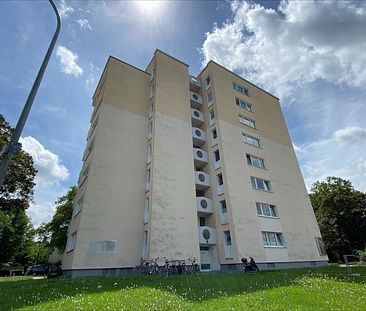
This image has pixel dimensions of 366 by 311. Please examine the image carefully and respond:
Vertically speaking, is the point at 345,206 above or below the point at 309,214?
above

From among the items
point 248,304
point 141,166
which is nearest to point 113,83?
point 141,166

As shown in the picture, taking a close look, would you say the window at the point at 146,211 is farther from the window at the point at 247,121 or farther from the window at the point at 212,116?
the window at the point at 247,121

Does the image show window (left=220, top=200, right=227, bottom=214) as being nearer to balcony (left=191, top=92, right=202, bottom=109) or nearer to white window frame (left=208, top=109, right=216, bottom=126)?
white window frame (left=208, top=109, right=216, bottom=126)

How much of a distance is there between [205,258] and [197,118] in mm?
14630

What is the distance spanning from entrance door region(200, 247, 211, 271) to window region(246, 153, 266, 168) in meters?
10.00

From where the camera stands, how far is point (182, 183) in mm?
20812

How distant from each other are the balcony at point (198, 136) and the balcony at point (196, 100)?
4252mm

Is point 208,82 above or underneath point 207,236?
above

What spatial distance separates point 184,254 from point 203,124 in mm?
14848

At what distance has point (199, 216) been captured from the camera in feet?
74.8

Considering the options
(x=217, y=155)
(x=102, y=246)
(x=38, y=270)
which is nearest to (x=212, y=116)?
(x=217, y=155)

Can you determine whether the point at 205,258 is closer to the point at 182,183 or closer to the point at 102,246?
the point at 182,183

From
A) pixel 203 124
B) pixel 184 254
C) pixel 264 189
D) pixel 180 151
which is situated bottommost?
pixel 184 254

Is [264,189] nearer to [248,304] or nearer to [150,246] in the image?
[150,246]
